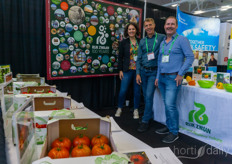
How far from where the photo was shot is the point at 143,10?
4.01 meters

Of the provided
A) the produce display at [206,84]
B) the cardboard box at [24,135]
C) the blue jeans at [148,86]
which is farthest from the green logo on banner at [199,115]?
the cardboard box at [24,135]

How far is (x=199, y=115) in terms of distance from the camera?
92.7 inches

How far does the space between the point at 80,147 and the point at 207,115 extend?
2.04 meters

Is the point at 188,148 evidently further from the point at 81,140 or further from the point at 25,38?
the point at 25,38

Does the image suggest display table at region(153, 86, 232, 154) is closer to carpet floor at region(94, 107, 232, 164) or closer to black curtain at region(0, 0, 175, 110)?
carpet floor at region(94, 107, 232, 164)

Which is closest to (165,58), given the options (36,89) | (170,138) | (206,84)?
(206,84)

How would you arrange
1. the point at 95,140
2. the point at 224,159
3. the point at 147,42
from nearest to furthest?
the point at 95,140, the point at 224,159, the point at 147,42

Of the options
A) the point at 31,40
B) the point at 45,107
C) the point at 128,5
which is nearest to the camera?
the point at 45,107

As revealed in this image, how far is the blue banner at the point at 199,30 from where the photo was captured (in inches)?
150

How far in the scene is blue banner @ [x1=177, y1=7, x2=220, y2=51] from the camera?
12.5 ft

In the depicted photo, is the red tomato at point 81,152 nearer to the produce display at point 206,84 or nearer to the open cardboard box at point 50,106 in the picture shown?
the open cardboard box at point 50,106

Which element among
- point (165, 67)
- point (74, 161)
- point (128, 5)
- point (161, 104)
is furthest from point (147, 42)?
point (74, 161)

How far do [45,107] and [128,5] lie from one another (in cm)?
309

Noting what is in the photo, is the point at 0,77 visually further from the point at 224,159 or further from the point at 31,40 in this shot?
the point at 224,159
